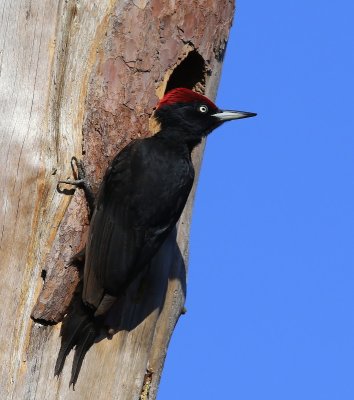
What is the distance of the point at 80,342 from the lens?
518 centimetres

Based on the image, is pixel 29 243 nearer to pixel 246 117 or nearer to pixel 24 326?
pixel 24 326

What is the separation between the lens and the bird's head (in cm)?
573

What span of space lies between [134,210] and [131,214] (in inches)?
1.0

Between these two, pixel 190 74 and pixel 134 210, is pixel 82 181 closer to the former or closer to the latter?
pixel 134 210

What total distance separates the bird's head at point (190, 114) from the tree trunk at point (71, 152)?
72mm

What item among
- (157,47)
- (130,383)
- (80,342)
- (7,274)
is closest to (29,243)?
(7,274)

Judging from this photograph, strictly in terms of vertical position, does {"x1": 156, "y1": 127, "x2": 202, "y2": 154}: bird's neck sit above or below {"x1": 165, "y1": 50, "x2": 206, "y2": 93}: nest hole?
below

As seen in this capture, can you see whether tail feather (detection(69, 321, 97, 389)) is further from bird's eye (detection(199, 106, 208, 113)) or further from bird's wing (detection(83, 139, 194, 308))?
bird's eye (detection(199, 106, 208, 113))

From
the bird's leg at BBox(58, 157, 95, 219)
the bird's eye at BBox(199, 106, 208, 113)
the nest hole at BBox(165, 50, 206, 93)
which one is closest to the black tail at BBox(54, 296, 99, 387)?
the bird's leg at BBox(58, 157, 95, 219)

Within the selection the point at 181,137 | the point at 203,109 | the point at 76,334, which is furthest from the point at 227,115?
the point at 76,334

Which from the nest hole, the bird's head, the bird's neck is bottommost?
the bird's neck

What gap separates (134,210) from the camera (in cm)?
545

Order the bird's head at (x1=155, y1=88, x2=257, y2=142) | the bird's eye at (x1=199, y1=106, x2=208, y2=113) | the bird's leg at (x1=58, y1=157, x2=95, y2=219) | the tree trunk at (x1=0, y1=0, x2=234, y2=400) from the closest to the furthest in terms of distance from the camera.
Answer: the tree trunk at (x1=0, y1=0, x2=234, y2=400) < the bird's leg at (x1=58, y1=157, x2=95, y2=219) < the bird's head at (x1=155, y1=88, x2=257, y2=142) < the bird's eye at (x1=199, y1=106, x2=208, y2=113)

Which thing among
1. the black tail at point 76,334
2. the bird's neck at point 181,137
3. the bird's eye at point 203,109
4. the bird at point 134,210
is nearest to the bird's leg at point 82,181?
the bird at point 134,210
